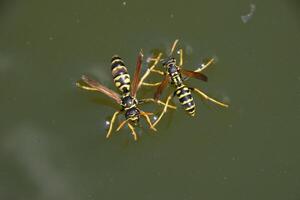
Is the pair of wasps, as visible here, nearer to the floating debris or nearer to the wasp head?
the wasp head

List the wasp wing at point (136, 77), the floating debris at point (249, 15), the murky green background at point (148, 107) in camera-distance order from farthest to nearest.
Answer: the floating debris at point (249, 15) → the murky green background at point (148, 107) → the wasp wing at point (136, 77)

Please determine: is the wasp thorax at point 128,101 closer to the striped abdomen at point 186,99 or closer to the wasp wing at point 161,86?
the wasp wing at point 161,86

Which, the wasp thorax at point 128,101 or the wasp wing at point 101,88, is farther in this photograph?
the wasp thorax at point 128,101

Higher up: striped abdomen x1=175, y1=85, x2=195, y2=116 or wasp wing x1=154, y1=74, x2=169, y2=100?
wasp wing x1=154, y1=74, x2=169, y2=100

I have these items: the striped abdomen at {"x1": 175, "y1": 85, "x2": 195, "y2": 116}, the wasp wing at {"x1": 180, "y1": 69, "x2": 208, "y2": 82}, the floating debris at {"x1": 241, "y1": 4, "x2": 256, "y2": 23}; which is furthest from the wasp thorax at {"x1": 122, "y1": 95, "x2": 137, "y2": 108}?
the floating debris at {"x1": 241, "y1": 4, "x2": 256, "y2": 23}

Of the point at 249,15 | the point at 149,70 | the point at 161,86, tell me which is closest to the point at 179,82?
the point at 161,86

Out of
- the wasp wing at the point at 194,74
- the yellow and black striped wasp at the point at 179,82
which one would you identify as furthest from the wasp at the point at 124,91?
the wasp wing at the point at 194,74
